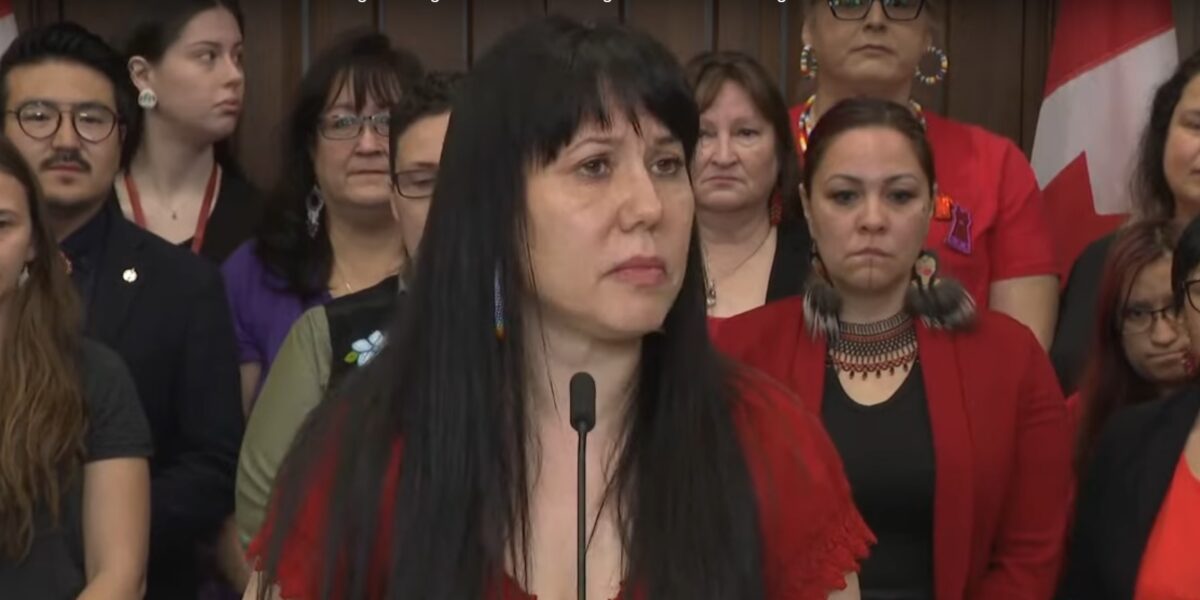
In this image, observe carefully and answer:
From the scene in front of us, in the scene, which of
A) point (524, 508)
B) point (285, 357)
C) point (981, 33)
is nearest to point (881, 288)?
point (285, 357)

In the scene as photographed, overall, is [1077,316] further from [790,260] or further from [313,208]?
[313,208]

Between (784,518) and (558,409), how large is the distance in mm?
234

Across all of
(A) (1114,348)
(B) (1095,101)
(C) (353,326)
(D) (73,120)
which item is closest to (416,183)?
(C) (353,326)

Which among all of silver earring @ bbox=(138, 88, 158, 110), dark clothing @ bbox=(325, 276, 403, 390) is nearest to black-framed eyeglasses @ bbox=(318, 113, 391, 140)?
silver earring @ bbox=(138, 88, 158, 110)

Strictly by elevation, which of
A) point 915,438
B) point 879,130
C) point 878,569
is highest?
point 879,130

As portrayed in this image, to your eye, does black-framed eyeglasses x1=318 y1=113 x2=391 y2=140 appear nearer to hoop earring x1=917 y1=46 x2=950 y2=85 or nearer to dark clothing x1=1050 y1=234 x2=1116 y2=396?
hoop earring x1=917 y1=46 x2=950 y2=85

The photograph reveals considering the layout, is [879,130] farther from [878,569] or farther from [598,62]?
[598,62]

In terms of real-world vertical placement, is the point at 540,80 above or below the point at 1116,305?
above

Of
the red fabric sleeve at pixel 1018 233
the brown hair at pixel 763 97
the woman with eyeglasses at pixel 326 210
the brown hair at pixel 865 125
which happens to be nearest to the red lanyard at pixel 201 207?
the woman with eyeglasses at pixel 326 210

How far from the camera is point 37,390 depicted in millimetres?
2607

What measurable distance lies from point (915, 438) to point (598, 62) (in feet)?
3.57

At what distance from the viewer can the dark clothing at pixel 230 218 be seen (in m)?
3.41

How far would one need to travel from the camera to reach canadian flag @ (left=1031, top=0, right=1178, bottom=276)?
380 centimetres

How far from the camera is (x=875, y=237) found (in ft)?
8.80
